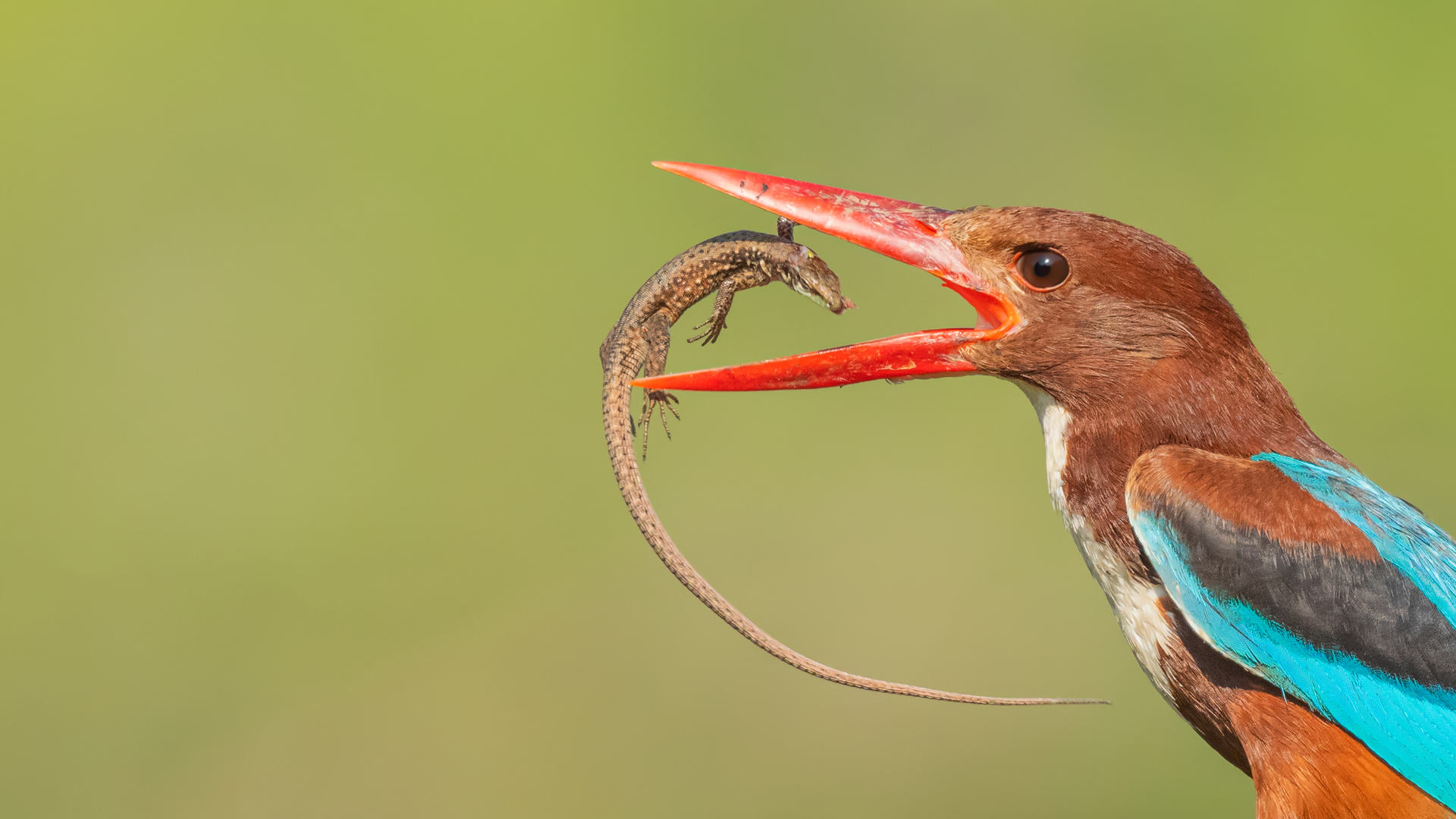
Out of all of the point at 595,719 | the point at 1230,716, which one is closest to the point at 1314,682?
the point at 1230,716

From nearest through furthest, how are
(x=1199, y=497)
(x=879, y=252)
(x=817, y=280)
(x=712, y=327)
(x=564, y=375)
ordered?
(x=1199, y=497), (x=879, y=252), (x=817, y=280), (x=712, y=327), (x=564, y=375)

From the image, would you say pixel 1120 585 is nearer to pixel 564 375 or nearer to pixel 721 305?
pixel 721 305

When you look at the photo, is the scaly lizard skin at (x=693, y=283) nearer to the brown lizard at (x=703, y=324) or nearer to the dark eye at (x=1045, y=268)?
the brown lizard at (x=703, y=324)

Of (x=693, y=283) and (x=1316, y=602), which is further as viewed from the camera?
(x=693, y=283)

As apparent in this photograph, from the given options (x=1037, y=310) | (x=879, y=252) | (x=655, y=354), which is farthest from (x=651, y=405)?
(x=1037, y=310)

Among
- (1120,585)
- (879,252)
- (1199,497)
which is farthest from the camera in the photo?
(879,252)

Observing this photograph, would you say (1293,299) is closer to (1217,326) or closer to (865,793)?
(865,793)
